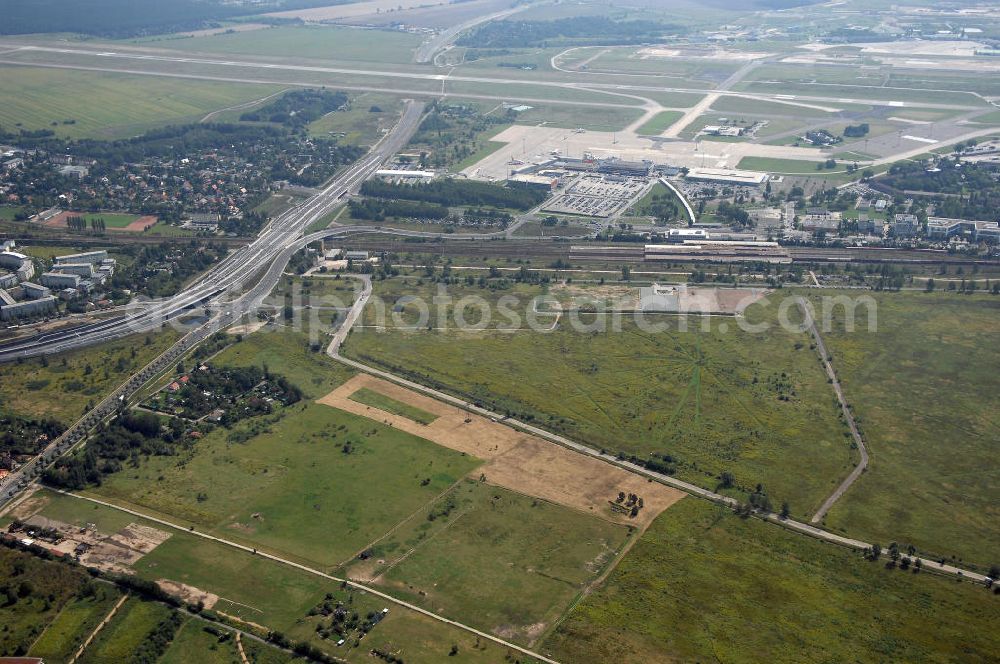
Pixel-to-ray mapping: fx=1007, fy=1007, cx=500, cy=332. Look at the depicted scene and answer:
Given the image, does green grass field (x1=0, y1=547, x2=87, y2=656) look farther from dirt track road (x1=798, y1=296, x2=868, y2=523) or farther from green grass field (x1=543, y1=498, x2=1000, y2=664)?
dirt track road (x1=798, y1=296, x2=868, y2=523)

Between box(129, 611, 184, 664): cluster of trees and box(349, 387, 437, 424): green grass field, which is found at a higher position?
box(349, 387, 437, 424): green grass field

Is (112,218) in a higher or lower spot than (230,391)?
higher

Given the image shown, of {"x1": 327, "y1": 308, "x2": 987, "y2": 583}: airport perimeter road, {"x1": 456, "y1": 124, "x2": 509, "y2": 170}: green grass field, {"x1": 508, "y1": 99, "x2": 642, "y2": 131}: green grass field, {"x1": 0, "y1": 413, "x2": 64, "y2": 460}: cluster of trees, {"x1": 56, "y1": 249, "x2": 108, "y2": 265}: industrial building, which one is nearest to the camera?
{"x1": 327, "y1": 308, "x2": 987, "y2": 583}: airport perimeter road

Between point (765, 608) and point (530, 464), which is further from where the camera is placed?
point (530, 464)

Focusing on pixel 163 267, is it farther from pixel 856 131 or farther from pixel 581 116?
pixel 856 131

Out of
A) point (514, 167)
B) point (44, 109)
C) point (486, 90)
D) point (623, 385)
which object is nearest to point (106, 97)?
point (44, 109)

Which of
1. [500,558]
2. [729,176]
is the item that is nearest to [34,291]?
[500,558]

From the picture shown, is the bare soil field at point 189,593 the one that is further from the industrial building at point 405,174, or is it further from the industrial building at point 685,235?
the industrial building at point 405,174

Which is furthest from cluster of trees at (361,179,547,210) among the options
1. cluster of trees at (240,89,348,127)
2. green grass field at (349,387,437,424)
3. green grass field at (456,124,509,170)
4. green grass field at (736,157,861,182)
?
green grass field at (349,387,437,424)
